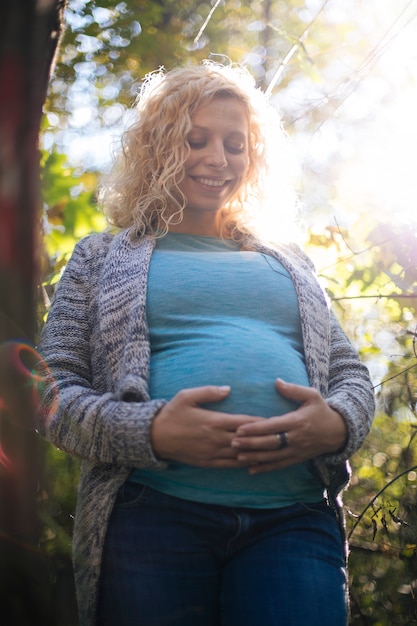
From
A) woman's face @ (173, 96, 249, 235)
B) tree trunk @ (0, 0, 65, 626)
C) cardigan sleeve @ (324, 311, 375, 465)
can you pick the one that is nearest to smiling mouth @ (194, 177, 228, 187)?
woman's face @ (173, 96, 249, 235)

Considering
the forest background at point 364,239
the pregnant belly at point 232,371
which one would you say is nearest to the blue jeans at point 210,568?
the pregnant belly at point 232,371

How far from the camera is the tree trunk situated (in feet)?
3.41

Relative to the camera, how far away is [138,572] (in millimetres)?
1365

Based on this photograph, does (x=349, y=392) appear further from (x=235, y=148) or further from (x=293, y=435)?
(x=235, y=148)

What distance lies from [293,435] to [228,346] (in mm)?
250

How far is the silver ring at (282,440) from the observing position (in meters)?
1.39

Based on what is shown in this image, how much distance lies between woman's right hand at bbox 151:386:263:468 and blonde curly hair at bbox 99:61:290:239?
671mm

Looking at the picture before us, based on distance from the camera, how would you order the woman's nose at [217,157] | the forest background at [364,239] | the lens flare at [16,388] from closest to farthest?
the lens flare at [16,388], the woman's nose at [217,157], the forest background at [364,239]

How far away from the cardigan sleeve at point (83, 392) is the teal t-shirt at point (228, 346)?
0.09 metres

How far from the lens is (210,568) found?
55.1 inches

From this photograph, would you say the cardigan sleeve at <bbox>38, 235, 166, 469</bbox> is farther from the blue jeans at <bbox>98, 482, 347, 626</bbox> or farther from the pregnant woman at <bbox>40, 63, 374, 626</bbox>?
the blue jeans at <bbox>98, 482, 347, 626</bbox>

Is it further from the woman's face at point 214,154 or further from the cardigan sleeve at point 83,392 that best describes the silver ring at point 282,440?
the woman's face at point 214,154

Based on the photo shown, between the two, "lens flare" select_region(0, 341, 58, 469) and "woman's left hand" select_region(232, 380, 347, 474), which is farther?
"woman's left hand" select_region(232, 380, 347, 474)

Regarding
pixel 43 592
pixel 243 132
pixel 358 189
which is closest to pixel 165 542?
pixel 43 592
